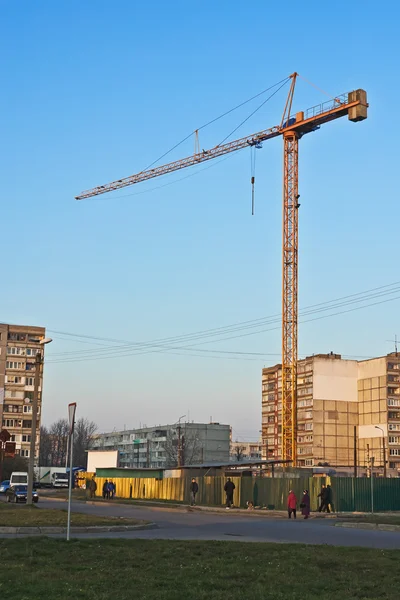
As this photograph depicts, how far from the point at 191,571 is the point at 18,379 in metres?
127

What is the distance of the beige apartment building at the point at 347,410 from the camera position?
136875mm

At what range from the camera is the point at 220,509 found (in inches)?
1705

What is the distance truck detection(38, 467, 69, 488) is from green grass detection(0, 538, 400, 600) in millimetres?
80376

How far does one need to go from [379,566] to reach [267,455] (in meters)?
137

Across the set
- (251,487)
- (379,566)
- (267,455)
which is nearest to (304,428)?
(267,455)

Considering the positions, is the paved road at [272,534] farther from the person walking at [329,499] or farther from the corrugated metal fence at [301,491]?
the corrugated metal fence at [301,491]

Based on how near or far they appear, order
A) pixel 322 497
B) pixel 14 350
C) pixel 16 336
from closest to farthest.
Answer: pixel 322 497 < pixel 14 350 < pixel 16 336

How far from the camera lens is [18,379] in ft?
445

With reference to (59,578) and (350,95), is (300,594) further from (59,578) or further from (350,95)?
(350,95)

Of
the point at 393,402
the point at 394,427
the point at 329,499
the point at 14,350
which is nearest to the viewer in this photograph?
the point at 329,499

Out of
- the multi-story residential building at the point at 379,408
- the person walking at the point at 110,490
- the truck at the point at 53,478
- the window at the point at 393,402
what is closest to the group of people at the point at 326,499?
the person walking at the point at 110,490

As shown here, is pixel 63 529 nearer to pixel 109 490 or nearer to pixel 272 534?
pixel 272 534

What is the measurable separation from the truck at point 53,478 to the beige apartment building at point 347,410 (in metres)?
47.9

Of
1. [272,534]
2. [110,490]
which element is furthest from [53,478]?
[272,534]
